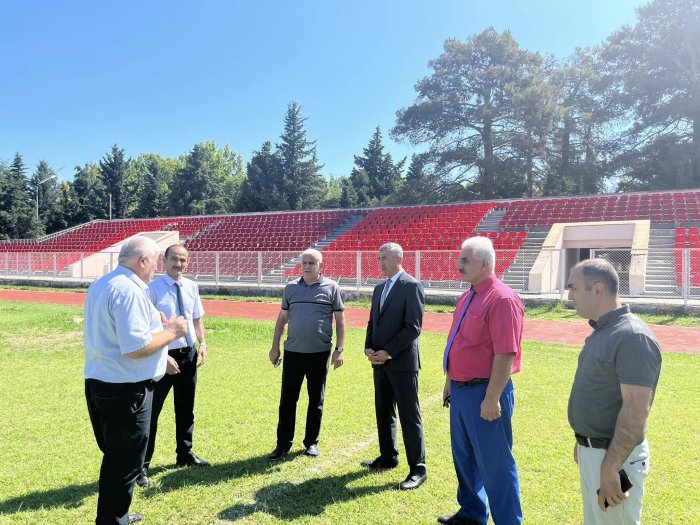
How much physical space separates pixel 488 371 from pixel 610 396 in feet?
2.79

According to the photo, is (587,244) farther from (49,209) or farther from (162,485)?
(49,209)

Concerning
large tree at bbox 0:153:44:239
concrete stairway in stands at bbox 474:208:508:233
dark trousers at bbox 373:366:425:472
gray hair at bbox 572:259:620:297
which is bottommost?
dark trousers at bbox 373:366:425:472

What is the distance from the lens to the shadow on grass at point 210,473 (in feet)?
13.0

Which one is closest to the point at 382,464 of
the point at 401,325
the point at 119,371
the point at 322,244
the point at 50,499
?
the point at 401,325

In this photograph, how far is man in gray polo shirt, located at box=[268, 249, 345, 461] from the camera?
4.55m

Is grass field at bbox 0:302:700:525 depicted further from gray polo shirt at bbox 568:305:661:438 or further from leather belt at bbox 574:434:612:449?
gray polo shirt at bbox 568:305:661:438

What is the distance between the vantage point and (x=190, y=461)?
435cm

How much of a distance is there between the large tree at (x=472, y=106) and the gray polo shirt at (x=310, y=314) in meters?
→ 34.5

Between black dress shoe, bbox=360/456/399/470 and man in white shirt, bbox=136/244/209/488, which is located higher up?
man in white shirt, bbox=136/244/209/488

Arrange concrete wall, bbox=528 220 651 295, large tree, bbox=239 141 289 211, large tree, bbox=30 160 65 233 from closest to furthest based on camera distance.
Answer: concrete wall, bbox=528 220 651 295 < large tree, bbox=239 141 289 211 < large tree, bbox=30 160 65 233

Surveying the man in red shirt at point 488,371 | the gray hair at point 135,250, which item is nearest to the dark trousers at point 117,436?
the gray hair at point 135,250

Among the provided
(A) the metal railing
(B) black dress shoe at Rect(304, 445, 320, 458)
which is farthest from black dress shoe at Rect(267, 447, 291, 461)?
(A) the metal railing

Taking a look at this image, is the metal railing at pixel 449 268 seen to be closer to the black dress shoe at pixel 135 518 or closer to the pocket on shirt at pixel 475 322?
the pocket on shirt at pixel 475 322

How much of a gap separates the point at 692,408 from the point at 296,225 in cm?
2767
